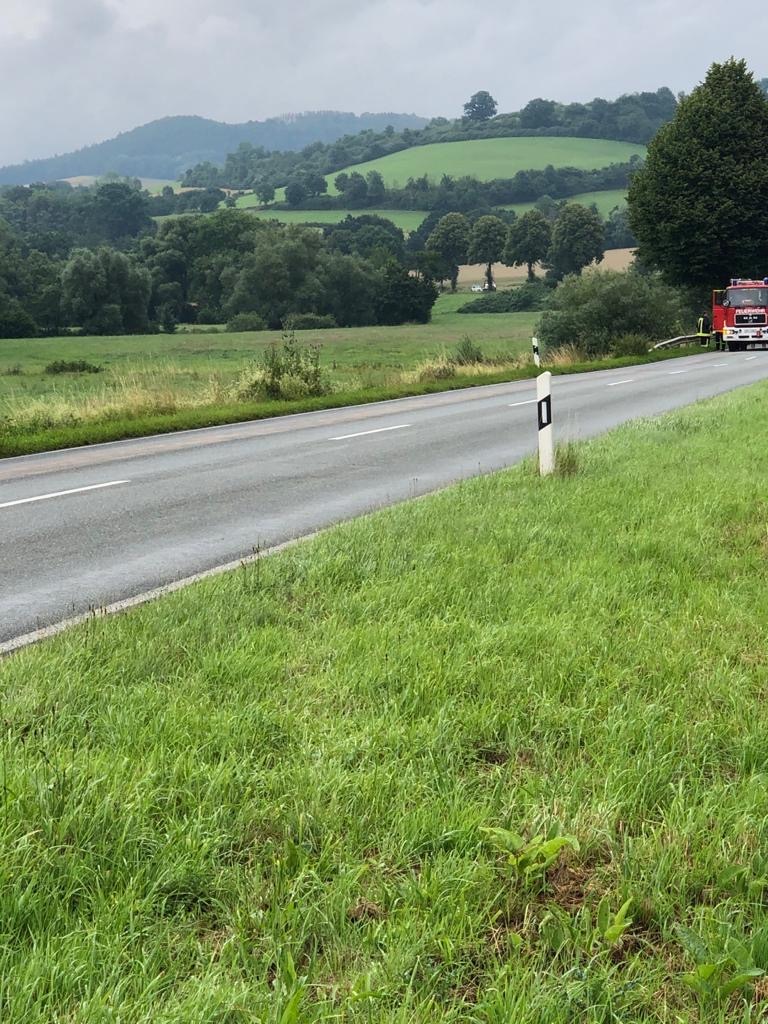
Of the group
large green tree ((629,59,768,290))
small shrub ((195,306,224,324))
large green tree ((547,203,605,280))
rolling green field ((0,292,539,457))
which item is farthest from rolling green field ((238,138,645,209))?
large green tree ((629,59,768,290))

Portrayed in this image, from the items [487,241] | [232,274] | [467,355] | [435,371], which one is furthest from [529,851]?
[487,241]

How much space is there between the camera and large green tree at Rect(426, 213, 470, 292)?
12212 cm

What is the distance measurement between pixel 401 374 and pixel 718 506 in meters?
21.4

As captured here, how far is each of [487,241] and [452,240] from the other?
5.04m

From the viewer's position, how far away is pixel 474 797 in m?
2.87


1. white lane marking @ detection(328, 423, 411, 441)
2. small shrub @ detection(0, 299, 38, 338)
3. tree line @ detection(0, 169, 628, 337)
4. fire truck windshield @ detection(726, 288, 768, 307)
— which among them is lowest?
white lane marking @ detection(328, 423, 411, 441)

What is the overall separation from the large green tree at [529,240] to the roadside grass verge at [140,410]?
9790 centimetres

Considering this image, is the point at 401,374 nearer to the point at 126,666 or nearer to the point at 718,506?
the point at 718,506

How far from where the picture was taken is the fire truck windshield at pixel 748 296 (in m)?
40.9

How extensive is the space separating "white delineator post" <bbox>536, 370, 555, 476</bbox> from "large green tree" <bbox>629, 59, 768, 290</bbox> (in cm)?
4366

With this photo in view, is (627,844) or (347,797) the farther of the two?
(347,797)

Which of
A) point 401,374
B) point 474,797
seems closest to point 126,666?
point 474,797

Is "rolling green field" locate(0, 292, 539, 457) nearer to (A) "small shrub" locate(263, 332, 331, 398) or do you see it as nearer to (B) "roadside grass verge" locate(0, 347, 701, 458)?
(B) "roadside grass verge" locate(0, 347, 701, 458)

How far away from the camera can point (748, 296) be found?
1623 inches
